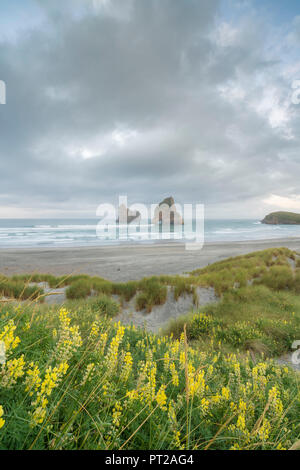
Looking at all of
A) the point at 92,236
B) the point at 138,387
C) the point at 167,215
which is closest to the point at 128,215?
the point at 167,215

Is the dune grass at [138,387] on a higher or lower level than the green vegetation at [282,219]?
lower

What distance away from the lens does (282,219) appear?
133625 mm

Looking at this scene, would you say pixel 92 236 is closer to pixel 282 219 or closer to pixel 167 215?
pixel 167 215

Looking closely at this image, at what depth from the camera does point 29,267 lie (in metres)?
20.0

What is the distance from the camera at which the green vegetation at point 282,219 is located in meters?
127

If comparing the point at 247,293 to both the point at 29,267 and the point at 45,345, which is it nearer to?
the point at 45,345

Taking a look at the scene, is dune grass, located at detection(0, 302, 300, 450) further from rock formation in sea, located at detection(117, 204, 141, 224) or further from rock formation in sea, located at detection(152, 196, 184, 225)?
rock formation in sea, located at detection(117, 204, 141, 224)

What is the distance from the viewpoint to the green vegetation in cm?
12674

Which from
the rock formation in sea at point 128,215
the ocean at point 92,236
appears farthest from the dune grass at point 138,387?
the rock formation in sea at point 128,215

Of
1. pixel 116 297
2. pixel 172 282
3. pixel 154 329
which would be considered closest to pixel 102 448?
pixel 154 329

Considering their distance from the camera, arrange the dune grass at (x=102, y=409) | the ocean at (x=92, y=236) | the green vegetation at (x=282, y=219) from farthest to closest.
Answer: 1. the green vegetation at (x=282, y=219)
2. the ocean at (x=92, y=236)
3. the dune grass at (x=102, y=409)

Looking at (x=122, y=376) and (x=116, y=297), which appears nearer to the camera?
(x=122, y=376)

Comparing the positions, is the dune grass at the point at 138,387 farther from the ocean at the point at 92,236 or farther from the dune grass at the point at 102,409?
the ocean at the point at 92,236
